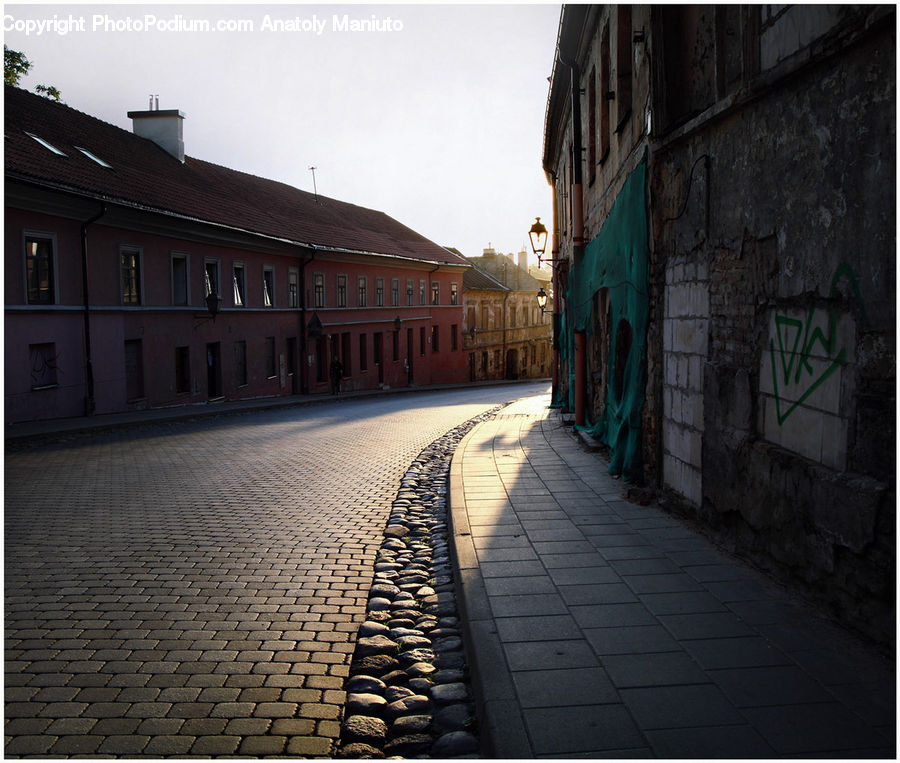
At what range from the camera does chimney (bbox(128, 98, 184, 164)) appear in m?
32.8

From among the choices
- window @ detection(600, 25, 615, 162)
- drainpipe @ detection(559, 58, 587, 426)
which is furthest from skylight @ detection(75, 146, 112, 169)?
window @ detection(600, 25, 615, 162)

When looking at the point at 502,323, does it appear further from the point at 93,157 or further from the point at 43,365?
the point at 43,365

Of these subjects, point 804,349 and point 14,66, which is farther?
point 14,66

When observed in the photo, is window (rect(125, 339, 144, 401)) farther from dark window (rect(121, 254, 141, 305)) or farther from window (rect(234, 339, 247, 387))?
window (rect(234, 339, 247, 387))

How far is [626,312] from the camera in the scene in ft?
32.9

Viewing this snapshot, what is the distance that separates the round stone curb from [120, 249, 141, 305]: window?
18.0 m

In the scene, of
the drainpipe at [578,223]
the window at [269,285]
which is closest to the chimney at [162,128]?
the window at [269,285]

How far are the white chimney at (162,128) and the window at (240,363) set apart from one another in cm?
891

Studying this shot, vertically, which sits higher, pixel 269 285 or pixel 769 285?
pixel 269 285

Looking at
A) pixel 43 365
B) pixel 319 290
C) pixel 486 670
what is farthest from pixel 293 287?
pixel 486 670

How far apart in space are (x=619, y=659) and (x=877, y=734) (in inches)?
52.5

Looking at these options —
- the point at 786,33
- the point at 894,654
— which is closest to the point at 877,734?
the point at 894,654

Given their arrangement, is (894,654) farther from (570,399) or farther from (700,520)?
(570,399)

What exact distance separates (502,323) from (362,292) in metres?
22.7
